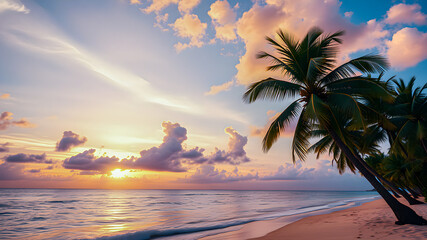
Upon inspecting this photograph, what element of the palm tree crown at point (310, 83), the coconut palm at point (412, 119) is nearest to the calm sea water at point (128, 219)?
the palm tree crown at point (310, 83)

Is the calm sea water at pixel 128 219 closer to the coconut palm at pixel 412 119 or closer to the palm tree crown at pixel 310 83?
the palm tree crown at pixel 310 83

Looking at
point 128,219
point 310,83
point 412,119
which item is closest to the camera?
point 310,83

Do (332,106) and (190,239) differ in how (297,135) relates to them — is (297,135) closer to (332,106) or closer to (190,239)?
(332,106)

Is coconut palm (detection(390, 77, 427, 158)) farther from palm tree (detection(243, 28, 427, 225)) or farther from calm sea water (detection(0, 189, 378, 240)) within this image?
calm sea water (detection(0, 189, 378, 240))

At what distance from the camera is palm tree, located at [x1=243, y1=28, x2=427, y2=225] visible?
8248 mm

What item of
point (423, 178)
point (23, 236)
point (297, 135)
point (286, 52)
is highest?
point (286, 52)

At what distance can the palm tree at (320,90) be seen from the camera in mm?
8248

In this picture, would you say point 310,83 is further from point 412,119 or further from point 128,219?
point 128,219

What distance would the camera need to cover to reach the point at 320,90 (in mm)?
9414

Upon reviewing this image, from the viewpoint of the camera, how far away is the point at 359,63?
29.8ft

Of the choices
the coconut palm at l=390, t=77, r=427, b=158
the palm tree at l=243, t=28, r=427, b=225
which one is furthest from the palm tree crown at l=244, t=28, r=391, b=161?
the coconut palm at l=390, t=77, r=427, b=158

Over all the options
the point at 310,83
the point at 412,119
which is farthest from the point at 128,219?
the point at 412,119

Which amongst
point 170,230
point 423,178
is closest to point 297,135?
point 170,230

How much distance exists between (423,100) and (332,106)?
8.07 meters
